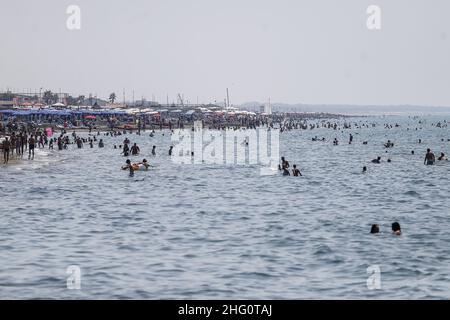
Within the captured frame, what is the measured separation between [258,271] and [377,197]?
25.6m

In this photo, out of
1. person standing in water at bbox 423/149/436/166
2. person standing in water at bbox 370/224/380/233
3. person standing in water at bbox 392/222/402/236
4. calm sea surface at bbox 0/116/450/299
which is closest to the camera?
calm sea surface at bbox 0/116/450/299

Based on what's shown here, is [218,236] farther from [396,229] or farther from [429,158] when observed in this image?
[429,158]

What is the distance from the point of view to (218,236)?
30375 mm

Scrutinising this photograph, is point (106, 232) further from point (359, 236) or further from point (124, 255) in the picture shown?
point (359, 236)

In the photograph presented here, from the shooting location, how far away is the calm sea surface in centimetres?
2166

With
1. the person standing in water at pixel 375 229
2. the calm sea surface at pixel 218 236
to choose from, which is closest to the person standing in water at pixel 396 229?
the calm sea surface at pixel 218 236

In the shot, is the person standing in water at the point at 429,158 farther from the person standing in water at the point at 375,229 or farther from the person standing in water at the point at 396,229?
the person standing in water at the point at 396,229

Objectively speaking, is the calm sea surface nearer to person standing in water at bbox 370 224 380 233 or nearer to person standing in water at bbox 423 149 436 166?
person standing in water at bbox 370 224 380 233

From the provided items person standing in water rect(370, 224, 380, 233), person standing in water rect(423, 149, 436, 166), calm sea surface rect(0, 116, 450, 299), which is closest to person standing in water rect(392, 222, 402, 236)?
calm sea surface rect(0, 116, 450, 299)

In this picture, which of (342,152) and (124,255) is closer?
(124,255)

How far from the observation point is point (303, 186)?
55.1 metres

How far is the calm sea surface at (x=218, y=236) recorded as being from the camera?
21.7 m
